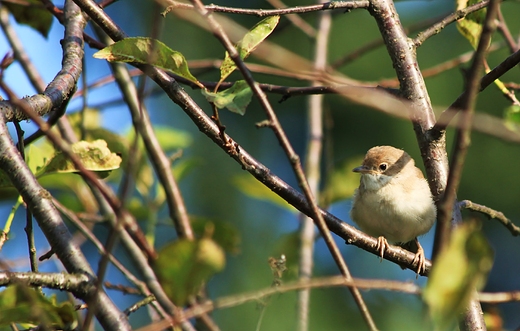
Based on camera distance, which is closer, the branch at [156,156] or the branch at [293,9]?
the branch at [293,9]

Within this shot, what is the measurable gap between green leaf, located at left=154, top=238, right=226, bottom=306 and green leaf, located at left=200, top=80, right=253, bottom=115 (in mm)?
550

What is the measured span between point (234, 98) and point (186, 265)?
26.3 inches

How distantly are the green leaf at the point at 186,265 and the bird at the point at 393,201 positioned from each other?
263 centimetres

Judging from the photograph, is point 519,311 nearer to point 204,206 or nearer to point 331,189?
point 204,206

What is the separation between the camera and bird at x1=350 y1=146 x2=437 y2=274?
12.9 feet

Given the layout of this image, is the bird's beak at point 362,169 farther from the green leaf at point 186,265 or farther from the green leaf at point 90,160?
the green leaf at point 186,265

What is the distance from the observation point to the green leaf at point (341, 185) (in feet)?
13.9

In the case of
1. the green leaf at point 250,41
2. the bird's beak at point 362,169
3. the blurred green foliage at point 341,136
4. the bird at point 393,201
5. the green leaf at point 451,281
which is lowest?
the green leaf at point 451,281

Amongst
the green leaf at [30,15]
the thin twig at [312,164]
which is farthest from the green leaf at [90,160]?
the thin twig at [312,164]

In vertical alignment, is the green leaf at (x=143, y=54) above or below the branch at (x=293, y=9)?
below

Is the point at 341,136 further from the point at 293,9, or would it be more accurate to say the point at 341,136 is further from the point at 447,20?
the point at 293,9

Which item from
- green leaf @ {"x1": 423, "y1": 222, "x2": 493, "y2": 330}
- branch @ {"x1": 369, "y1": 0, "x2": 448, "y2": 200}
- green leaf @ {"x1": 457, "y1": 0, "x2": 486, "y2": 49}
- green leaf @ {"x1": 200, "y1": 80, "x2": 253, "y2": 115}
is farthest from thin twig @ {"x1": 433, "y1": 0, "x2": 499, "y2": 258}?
green leaf @ {"x1": 457, "y1": 0, "x2": 486, "y2": 49}

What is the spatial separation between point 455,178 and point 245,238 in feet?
27.8

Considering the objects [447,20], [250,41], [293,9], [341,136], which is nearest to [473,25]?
[447,20]
